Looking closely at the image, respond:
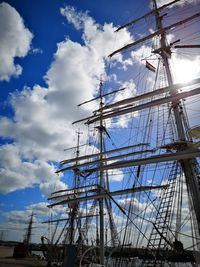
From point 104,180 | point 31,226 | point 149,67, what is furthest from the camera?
point 31,226

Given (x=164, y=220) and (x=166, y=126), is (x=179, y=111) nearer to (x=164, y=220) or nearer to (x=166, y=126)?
(x=166, y=126)

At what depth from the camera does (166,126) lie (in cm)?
1406

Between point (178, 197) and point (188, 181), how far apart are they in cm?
150

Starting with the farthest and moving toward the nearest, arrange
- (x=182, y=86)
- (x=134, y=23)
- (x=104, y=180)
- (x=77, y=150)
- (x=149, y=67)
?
(x=77, y=150) < (x=104, y=180) < (x=134, y=23) < (x=149, y=67) < (x=182, y=86)

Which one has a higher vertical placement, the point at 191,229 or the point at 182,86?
the point at 182,86

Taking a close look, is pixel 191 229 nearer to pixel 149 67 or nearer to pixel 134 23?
pixel 149 67

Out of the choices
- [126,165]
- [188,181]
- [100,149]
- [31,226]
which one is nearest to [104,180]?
[100,149]

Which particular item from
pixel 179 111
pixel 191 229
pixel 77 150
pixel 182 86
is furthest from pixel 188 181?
pixel 77 150

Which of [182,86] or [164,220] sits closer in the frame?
[164,220]

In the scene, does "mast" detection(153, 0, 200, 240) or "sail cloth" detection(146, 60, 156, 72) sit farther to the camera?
"sail cloth" detection(146, 60, 156, 72)

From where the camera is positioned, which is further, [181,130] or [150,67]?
[150,67]

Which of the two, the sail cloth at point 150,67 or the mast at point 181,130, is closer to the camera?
the mast at point 181,130

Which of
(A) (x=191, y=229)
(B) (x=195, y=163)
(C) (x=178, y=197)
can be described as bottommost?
(A) (x=191, y=229)

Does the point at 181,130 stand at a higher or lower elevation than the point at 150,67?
lower
